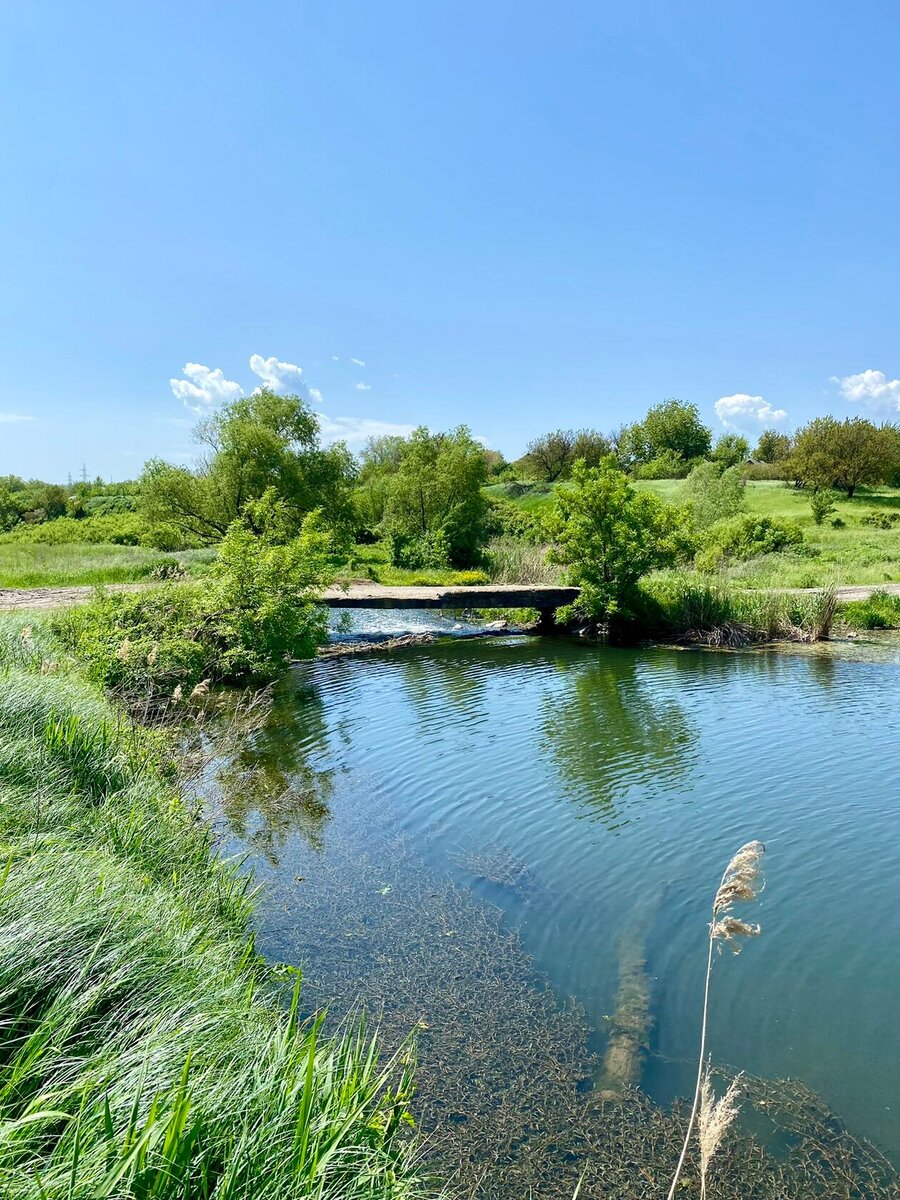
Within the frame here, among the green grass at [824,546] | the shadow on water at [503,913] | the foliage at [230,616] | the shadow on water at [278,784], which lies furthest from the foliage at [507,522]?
the shadow on water at [278,784]

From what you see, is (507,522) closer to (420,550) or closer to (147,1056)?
(420,550)

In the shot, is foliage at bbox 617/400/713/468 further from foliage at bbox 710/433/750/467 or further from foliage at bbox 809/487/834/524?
foliage at bbox 809/487/834/524

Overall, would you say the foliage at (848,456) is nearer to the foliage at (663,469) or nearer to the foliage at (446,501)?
the foliage at (663,469)

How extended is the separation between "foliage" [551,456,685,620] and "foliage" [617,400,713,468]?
6147 centimetres

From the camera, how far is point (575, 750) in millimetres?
10922

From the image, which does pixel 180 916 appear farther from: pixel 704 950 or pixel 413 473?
pixel 413 473

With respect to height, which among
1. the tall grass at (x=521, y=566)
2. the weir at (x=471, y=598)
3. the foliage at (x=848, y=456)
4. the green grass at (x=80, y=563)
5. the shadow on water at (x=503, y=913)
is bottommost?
the shadow on water at (x=503, y=913)

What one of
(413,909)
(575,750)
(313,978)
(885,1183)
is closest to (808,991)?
(885,1183)

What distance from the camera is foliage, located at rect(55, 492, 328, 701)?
497 inches

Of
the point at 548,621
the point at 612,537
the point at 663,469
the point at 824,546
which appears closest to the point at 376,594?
the point at 548,621

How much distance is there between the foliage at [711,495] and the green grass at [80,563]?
27157 mm

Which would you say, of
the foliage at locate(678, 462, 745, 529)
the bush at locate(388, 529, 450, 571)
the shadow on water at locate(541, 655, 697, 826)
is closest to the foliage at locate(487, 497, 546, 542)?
the bush at locate(388, 529, 450, 571)

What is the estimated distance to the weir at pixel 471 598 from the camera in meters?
22.3

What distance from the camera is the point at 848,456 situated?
52406 mm
